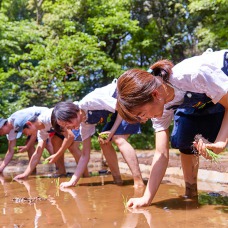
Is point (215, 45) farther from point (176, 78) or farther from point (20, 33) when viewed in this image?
point (176, 78)

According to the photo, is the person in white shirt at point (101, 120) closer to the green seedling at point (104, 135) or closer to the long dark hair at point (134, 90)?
the green seedling at point (104, 135)

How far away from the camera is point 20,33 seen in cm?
1441

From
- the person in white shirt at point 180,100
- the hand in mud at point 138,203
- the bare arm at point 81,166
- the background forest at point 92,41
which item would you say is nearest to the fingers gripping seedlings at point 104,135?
the bare arm at point 81,166

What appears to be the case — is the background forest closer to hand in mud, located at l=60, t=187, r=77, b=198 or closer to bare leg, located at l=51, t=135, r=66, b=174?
bare leg, located at l=51, t=135, r=66, b=174

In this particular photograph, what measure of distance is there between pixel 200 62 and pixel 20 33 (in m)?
12.6

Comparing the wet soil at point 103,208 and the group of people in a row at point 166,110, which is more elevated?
the group of people in a row at point 166,110

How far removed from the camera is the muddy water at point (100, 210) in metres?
2.69

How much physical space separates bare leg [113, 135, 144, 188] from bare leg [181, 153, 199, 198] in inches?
34.2

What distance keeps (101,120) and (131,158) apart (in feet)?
2.20

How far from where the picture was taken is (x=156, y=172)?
325cm

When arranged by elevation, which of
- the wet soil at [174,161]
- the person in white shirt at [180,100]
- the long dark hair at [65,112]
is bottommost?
the wet soil at [174,161]

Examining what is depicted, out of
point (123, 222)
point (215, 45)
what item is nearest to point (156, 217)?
point (123, 222)

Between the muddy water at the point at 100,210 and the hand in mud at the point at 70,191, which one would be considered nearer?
the muddy water at the point at 100,210

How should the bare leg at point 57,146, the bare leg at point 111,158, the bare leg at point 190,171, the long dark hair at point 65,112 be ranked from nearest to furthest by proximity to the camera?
the bare leg at point 190,171
the long dark hair at point 65,112
the bare leg at point 111,158
the bare leg at point 57,146
